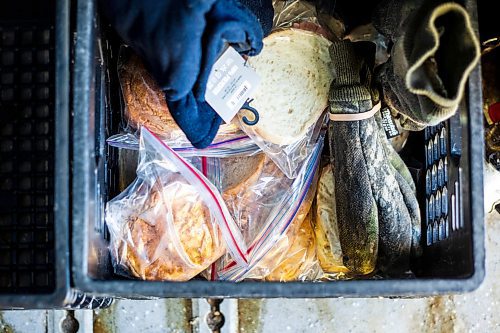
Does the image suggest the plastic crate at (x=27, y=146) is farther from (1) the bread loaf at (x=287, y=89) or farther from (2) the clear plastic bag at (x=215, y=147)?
(1) the bread loaf at (x=287, y=89)

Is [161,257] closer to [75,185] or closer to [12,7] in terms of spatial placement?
[75,185]

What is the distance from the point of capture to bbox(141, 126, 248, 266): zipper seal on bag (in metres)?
0.95

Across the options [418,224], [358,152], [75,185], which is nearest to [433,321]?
[418,224]

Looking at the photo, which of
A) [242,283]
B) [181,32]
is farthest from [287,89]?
[242,283]

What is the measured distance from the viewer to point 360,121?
0.92 m

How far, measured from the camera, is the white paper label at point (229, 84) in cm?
90

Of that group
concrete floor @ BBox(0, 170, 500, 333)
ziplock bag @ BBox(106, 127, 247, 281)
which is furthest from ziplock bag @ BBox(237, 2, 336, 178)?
concrete floor @ BBox(0, 170, 500, 333)

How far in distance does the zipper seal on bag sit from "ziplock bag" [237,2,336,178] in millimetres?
97

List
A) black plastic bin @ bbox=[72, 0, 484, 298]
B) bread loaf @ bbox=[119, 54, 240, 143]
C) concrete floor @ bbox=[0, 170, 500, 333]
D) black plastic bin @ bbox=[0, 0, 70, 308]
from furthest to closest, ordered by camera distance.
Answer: concrete floor @ bbox=[0, 170, 500, 333] → bread loaf @ bbox=[119, 54, 240, 143] → black plastic bin @ bbox=[0, 0, 70, 308] → black plastic bin @ bbox=[72, 0, 484, 298]

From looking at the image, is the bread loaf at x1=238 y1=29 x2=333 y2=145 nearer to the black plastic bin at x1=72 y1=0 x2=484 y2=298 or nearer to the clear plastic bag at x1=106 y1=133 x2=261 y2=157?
the clear plastic bag at x1=106 y1=133 x2=261 y2=157

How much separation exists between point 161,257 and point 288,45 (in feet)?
1.17

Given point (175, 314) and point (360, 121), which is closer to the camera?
point (360, 121)

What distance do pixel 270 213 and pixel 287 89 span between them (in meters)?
0.18

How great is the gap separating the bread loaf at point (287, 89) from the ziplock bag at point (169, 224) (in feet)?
0.39
